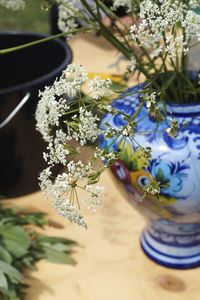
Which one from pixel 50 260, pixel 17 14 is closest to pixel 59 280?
pixel 50 260

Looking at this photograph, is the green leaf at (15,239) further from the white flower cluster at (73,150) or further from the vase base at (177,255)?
the white flower cluster at (73,150)

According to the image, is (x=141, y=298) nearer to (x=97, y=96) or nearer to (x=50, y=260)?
(x=50, y=260)

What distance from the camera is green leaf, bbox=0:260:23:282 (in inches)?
25.1

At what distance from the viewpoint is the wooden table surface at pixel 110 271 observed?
0.65 meters

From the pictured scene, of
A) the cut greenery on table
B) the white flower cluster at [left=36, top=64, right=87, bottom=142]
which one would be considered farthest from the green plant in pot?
the cut greenery on table

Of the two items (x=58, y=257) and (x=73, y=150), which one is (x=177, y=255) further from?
(x=73, y=150)

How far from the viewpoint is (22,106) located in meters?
0.76

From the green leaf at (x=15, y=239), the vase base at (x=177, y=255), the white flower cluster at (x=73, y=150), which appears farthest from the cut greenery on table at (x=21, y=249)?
the white flower cluster at (x=73, y=150)

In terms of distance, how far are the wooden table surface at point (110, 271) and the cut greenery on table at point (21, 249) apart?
0.4 inches

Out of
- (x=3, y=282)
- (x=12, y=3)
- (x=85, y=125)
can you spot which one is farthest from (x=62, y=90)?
(x=3, y=282)

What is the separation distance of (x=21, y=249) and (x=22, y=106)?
18cm

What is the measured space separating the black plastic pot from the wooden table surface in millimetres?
52

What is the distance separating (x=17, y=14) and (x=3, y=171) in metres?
2.43

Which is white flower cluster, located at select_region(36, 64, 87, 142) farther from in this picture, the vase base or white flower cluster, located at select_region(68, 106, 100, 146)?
the vase base
